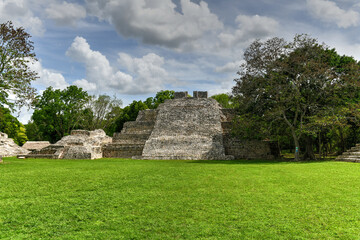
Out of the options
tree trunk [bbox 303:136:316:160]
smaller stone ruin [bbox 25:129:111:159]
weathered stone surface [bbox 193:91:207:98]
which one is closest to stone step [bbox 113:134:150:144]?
smaller stone ruin [bbox 25:129:111:159]

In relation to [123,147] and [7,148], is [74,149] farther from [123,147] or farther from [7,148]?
[7,148]

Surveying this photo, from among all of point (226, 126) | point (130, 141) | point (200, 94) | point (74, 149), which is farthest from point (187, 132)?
point (74, 149)

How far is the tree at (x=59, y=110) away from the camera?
32.0 metres

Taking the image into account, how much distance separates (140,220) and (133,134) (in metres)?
18.9

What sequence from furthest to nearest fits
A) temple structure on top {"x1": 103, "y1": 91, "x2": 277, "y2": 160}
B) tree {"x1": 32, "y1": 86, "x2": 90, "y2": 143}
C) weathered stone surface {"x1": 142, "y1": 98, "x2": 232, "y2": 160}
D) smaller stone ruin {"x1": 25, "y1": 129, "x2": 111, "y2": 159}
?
tree {"x1": 32, "y1": 86, "x2": 90, "y2": 143} < smaller stone ruin {"x1": 25, "y1": 129, "x2": 111, "y2": 159} < temple structure on top {"x1": 103, "y1": 91, "x2": 277, "y2": 160} < weathered stone surface {"x1": 142, "y1": 98, "x2": 232, "y2": 160}

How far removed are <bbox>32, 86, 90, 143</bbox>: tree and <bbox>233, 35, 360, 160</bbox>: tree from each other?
23.5 metres

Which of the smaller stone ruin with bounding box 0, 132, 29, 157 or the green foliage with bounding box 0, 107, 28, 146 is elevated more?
the green foliage with bounding box 0, 107, 28, 146

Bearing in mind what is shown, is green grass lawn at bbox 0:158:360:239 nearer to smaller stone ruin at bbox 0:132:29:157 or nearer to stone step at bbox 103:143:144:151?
stone step at bbox 103:143:144:151

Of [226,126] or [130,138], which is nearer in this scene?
[130,138]

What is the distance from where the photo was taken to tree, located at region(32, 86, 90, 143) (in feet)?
105

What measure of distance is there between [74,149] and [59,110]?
15.8 meters

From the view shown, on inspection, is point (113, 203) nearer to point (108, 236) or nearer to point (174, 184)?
point (108, 236)

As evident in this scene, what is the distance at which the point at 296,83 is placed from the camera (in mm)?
16359

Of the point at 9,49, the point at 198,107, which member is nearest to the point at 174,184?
the point at 9,49
